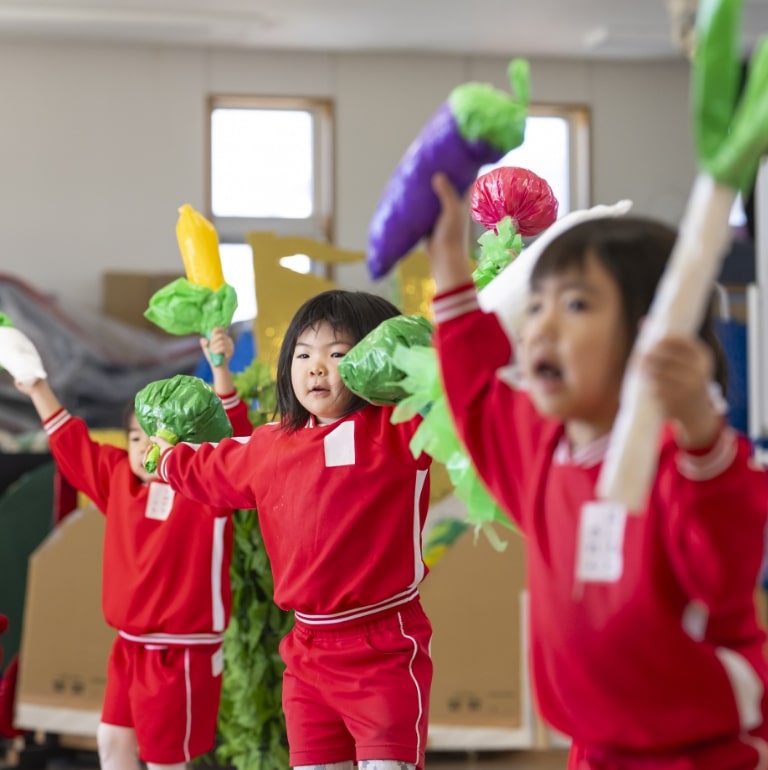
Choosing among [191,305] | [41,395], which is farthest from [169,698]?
[191,305]

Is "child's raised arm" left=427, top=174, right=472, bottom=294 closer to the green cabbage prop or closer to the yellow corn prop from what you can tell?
the green cabbage prop

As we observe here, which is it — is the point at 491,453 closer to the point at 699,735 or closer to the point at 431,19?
the point at 699,735

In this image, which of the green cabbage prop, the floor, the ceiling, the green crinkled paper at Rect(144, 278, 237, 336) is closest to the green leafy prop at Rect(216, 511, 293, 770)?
the green crinkled paper at Rect(144, 278, 237, 336)

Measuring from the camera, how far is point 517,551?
3436mm

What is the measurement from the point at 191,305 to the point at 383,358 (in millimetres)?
688

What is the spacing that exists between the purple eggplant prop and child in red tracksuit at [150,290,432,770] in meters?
0.70

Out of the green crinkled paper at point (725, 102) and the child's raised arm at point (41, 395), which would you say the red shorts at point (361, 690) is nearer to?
the child's raised arm at point (41, 395)

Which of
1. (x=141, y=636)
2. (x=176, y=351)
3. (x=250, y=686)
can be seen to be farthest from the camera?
(x=176, y=351)

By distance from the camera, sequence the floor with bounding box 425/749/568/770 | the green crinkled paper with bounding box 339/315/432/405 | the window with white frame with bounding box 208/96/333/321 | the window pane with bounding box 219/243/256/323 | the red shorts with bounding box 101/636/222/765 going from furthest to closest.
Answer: the window with white frame with bounding box 208/96/333/321 → the window pane with bounding box 219/243/256/323 → the floor with bounding box 425/749/568/770 → the red shorts with bounding box 101/636/222/765 → the green crinkled paper with bounding box 339/315/432/405

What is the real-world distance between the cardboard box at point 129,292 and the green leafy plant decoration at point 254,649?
388 cm

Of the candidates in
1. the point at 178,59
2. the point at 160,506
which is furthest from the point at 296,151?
the point at 160,506

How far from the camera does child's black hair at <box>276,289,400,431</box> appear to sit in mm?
1911

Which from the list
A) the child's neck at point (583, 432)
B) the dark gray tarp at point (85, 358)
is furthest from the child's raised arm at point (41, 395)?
the dark gray tarp at point (85, 358)

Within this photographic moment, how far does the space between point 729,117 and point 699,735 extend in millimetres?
544
